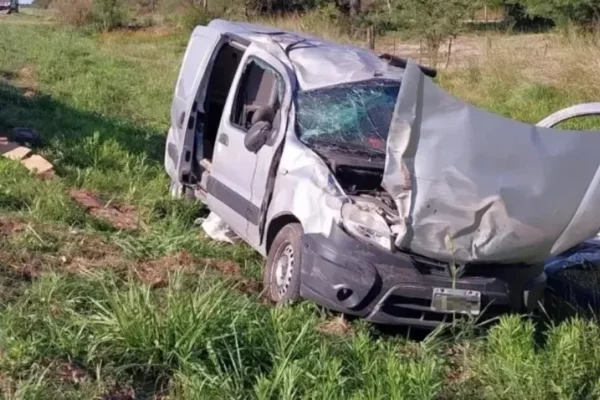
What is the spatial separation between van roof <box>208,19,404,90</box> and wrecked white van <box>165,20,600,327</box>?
0.02 m

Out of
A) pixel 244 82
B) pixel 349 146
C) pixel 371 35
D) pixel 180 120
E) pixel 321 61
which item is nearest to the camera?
pixel 349 146

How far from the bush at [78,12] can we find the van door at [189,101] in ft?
113

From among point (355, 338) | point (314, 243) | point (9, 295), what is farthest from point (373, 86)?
point (9, 295)

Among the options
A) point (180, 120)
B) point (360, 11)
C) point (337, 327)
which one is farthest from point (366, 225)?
point (360, 11)

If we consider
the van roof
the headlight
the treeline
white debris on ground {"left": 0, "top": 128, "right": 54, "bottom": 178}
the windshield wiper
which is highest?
the van roof

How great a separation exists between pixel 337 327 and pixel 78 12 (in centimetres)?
3915

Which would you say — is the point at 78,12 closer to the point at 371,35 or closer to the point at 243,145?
the point at 371,35

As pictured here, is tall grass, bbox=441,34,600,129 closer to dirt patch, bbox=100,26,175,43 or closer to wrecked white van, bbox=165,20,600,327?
wrecked white van, bbox=165,20,600,327

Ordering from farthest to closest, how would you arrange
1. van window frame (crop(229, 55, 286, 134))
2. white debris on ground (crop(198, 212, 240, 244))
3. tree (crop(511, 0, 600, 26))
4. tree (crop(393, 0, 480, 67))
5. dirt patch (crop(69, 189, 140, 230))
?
tree (crop(511, 0, 600, 26))
tree (crop(393, 0, 480, 67))
dirt patch (crop(69, 189, 140, 230))
white debris on ground (crop(198, 212, 240, 244))
van window frame (crop(229, 55, 286, 134))

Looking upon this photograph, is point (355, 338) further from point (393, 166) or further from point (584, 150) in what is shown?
point (584, 150)

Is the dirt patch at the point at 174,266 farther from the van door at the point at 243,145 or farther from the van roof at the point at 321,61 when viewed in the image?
the van roof at the point at 321,61

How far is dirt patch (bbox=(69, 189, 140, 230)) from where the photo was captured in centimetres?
823

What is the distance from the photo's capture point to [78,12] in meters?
42.7

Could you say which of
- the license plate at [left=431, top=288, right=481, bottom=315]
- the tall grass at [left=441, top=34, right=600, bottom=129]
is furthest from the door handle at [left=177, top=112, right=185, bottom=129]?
the tall grass at [left=441, top=34, right=600, bottom=129]
